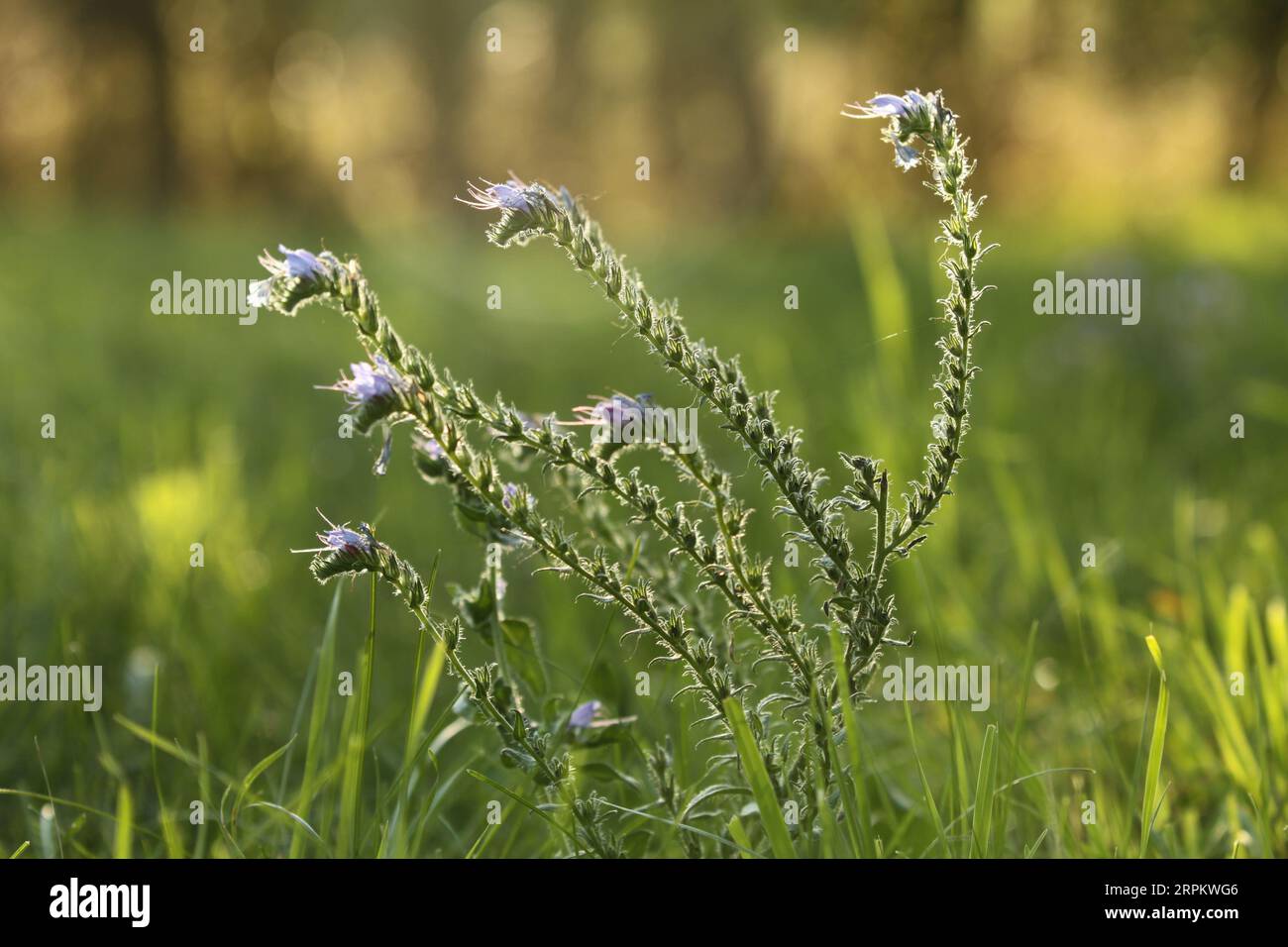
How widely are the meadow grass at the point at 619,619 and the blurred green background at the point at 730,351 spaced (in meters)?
0.02

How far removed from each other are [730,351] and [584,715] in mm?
4832

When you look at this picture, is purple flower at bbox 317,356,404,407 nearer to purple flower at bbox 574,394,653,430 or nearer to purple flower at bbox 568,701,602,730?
purple flower at bbox 574,394,653,430

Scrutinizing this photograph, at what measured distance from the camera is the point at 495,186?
1340mm

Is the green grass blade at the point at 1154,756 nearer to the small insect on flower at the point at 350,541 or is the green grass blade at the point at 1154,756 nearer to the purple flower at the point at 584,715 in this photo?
the purple flower at the point at 584,715

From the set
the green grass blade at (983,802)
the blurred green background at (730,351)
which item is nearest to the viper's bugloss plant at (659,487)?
the green grass blade at (983,802)

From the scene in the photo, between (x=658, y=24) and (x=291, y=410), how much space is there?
14.6m

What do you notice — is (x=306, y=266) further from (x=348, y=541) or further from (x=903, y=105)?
(x=903, y=105)

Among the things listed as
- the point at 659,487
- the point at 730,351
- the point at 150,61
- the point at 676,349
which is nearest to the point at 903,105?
the point at 676,349

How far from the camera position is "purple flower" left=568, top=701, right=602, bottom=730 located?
1511mm

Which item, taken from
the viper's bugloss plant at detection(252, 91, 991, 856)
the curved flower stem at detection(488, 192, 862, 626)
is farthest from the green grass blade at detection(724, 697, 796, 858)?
the curved flower stem at detection(488, 192, 862, 626)

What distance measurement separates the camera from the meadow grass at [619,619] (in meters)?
1.69

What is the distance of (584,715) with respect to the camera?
152 centimetres

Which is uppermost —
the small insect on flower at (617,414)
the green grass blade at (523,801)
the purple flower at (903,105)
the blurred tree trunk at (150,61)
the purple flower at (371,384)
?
the blurred tree trunk at (150,61)

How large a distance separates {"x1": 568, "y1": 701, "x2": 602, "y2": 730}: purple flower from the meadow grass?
0.08m
